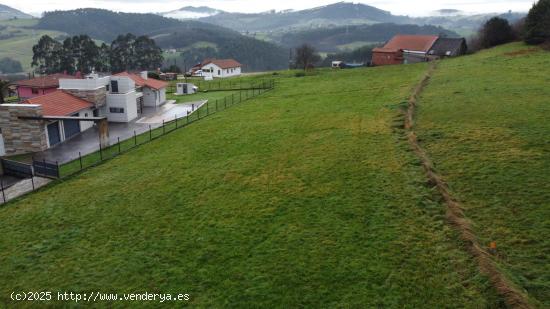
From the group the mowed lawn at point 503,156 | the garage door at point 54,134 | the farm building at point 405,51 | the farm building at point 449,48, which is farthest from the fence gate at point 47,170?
the farm building at point 405,51

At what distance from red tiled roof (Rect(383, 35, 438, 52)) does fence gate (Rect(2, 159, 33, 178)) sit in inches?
2374

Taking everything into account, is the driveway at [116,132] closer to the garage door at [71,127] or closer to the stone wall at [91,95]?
the garage door at [71,127]

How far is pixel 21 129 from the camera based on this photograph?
30.8 meters

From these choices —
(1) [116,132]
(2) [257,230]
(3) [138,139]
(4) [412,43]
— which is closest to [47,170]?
(3) [138,139]

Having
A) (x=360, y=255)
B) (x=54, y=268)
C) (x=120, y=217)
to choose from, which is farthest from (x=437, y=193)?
(x=54, y=268)

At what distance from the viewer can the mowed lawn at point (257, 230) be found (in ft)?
38.1

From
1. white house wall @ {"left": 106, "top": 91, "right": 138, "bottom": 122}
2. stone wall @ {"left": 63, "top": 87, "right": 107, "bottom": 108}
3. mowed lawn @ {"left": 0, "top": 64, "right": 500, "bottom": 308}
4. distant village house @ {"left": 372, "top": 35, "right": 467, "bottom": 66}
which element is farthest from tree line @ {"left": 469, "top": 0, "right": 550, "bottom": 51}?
stone wall @ {"left": 63, "top": 87, "right": 107, "bottom": 108}

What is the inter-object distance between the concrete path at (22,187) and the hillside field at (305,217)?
104 cm

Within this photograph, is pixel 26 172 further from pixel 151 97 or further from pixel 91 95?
pixel 151 97

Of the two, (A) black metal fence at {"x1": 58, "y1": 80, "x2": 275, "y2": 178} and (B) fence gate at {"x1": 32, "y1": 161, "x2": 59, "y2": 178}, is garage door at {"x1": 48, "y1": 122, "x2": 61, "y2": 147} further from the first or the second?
(B) fence gate at {"x1": 32, "y1": 161, "x2": 59, "y2": 178}

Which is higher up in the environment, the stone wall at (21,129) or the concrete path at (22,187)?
the stone wall at (21,129)

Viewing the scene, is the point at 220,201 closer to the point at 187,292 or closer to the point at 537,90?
the point at 187,292

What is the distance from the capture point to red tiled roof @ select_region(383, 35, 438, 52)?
68500 millimetres

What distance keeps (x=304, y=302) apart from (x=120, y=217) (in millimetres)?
9627
